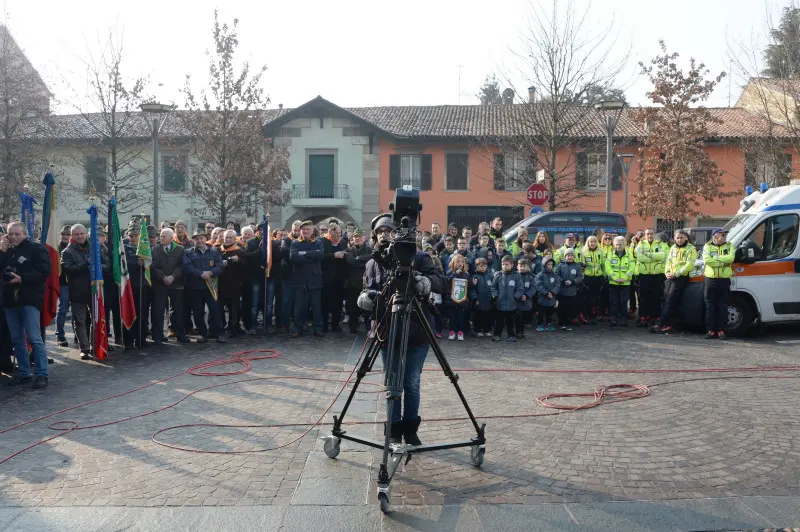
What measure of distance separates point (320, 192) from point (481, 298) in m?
23.4

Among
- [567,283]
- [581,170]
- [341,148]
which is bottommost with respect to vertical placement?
[567,283]

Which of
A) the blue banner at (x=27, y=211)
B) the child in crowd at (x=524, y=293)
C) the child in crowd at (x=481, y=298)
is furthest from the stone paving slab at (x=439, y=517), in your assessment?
the child in crowd at (x=481, y=298)

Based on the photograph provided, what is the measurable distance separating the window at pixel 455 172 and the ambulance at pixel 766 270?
22492 millimetres

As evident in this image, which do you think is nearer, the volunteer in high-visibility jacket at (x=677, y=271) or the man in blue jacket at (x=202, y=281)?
the man in blue jacket at (x=202, y=281)

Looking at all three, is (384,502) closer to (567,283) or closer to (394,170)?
(567,283)

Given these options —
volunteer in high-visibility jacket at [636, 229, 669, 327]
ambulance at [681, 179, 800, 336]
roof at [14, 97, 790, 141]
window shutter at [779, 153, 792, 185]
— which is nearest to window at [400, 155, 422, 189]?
roof at [14, 97, 790, 141]

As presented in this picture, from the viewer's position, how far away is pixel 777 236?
12711 millimetres

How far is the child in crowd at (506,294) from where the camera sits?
41.0 ft

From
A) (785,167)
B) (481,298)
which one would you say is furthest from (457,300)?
(785,167)

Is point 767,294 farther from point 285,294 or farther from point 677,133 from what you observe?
point 677,133

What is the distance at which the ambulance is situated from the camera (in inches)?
494

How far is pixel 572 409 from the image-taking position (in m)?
7.48

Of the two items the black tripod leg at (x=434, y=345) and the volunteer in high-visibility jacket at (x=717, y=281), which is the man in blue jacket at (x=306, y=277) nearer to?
the volunteer in high-visibility jacket at (x=717, y=281)

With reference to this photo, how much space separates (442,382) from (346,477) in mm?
3536
